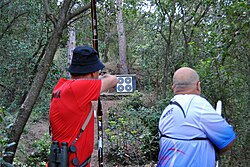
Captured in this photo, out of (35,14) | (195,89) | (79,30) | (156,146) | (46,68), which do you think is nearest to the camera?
(195,89)

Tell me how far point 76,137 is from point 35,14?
735cm

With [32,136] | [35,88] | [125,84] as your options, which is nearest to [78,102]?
[35,88]

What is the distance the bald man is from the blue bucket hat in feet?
2.45

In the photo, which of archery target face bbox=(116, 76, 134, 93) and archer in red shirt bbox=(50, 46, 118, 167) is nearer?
archer in red shirt bbox=(50, 46, 118, 167)

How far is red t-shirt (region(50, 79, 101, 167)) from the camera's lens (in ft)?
9.76

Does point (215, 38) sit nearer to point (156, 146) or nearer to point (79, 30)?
point (156, 146)

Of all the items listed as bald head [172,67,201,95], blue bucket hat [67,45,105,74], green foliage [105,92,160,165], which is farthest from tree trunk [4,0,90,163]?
green foliage [105,92,160,165]

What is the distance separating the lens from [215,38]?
5434 millimetres

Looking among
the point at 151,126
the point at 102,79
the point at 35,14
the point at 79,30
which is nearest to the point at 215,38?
the point at 102,79

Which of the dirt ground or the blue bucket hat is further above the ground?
A: the blue bucket hat

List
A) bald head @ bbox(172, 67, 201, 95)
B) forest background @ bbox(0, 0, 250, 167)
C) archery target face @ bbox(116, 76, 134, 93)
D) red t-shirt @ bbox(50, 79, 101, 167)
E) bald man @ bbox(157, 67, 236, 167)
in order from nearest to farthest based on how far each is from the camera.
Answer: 1. bald man @ bbox(157, 67, 236, 167)
2. bald head @ bbox(172, 67, 201, 95)
3. red t-shirt @ bbox(50, 79, 101, 167)
4. forest background @ bbox(0, 0, 250, 167)
5. archery target face @ bbox(116, 76, 134, 93)

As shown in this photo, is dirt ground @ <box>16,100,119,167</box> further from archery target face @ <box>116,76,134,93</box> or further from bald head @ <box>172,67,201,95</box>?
bald head @ <box>172,67,201,95</box>

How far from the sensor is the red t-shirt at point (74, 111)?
297 centimetres

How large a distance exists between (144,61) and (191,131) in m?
12.5
